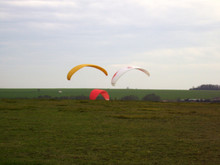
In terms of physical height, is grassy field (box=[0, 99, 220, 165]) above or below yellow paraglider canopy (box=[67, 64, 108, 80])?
below

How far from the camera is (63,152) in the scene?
1074 centimetres

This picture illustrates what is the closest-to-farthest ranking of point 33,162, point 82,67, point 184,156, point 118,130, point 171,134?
1. point 33,162
2. point 184,156
3. point 171,134
4. point 118,130
5. point 82,67

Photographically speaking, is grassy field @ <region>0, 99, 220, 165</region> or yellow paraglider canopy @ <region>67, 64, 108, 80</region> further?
yellow paraglider canopy @ <region>67, 64, 108, 80</region>

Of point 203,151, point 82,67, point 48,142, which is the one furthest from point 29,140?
point 82,67

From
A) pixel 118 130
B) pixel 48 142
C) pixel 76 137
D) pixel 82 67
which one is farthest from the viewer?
pixel 82 67

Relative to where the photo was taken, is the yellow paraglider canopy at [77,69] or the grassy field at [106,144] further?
the yellow paraglider canopy at [77,69]

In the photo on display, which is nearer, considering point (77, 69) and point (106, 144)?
point (106, 144)

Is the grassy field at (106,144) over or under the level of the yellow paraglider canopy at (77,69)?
under

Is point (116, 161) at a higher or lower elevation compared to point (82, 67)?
lower

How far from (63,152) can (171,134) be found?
5566 millimetres

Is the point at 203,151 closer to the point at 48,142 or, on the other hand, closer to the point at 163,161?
the point at 163,161

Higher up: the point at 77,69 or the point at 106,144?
the point at 77,69

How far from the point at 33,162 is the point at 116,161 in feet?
6.77

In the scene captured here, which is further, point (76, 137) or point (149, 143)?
point (76, 137)
